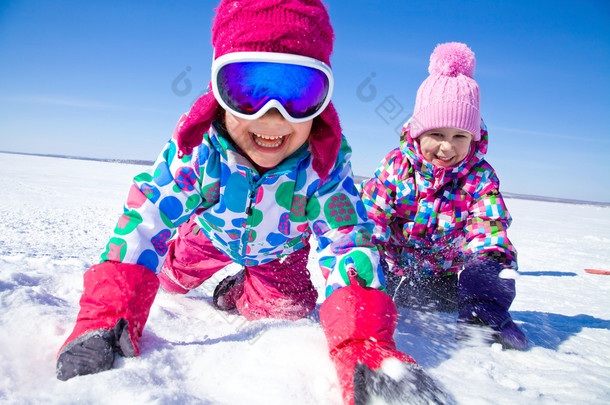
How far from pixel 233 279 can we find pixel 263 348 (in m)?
0.88

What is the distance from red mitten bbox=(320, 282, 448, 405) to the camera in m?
0.87

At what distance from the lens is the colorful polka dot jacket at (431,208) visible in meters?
1.97

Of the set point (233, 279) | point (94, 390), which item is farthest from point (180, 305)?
point (94, 390)

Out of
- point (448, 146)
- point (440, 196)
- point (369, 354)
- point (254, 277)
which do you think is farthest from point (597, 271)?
point (369, 354)

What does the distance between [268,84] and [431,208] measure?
4.16 feet

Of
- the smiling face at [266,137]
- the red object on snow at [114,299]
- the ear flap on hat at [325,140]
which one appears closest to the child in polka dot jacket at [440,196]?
the ear flap on hat at [325,140]

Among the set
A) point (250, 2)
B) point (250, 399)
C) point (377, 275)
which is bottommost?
point (250, 399)

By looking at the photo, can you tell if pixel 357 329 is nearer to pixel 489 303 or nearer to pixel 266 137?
pixel 266 137

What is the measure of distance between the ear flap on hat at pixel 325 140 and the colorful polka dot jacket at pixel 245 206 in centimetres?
4

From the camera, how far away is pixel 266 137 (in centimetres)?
130

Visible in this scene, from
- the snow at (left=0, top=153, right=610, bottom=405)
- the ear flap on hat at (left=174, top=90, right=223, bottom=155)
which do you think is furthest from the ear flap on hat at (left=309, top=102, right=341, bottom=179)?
the snow at (left=0, top=153, right=610, bottom=405)

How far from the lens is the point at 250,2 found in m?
1.23

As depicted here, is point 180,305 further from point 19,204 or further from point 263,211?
point 19,204

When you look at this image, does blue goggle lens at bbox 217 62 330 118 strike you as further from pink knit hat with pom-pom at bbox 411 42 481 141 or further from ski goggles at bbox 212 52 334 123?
pink knit hat with pom-pom at bbox 411 42 481 141
